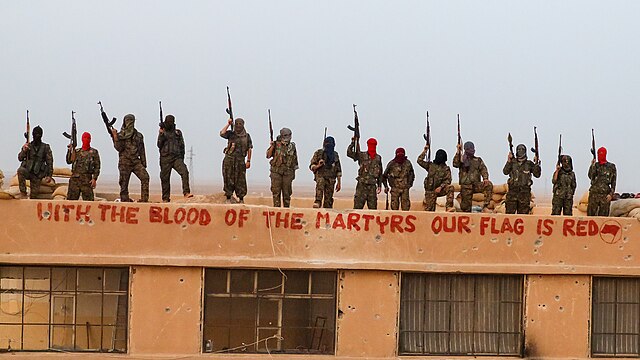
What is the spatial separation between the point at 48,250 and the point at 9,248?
49 centimetres

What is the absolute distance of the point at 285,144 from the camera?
1596 cm

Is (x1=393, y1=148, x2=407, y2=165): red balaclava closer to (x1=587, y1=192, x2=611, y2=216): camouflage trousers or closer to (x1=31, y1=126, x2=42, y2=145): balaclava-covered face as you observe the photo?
(x1=587, y1=192, x2=611, y2=216): camouflage trousers

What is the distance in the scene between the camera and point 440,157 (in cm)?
1603

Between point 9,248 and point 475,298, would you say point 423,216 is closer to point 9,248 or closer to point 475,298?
point 475,298

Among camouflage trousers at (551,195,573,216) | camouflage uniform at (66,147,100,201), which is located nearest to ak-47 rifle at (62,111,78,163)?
camouflage uniform at (66,147,100,201)

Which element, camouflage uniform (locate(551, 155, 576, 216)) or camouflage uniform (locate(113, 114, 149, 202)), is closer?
camouflage uniform (locate(113, 114, 149, 202))

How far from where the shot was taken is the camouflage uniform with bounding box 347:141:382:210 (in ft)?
52.7

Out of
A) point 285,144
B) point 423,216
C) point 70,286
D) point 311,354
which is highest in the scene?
point 285,144

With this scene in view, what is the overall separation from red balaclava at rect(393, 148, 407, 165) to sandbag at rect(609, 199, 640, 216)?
3224 mm

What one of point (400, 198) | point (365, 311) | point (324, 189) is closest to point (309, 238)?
point (365, 311)

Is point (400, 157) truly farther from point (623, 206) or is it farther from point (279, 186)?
point (623, 206)

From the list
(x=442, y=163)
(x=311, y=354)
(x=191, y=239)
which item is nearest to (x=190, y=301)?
(x=191, y=239)

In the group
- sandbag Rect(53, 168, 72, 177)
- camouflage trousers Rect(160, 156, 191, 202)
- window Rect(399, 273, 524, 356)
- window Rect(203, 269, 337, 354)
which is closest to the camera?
window Rect(203, 269, 337, 354)

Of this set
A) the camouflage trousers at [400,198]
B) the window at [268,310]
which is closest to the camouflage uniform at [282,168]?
the camouflage trousers at [400,198]
